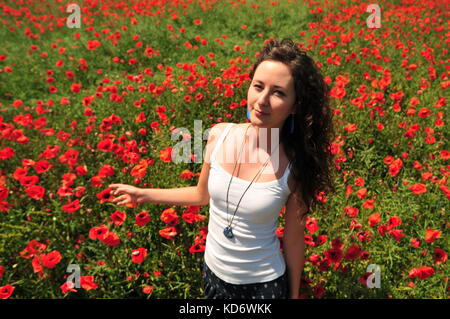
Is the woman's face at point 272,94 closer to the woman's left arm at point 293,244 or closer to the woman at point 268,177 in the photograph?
the woman at point 268,177

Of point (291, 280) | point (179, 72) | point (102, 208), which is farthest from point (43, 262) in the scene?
point (179, 72)

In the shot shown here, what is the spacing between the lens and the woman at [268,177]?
3.97 feet

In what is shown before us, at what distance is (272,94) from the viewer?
1.19 metres

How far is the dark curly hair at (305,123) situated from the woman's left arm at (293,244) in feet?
0.15

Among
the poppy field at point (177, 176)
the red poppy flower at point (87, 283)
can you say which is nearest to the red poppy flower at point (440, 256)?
the poppy field at point (177, 176)

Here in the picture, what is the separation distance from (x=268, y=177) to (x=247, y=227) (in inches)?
9.3

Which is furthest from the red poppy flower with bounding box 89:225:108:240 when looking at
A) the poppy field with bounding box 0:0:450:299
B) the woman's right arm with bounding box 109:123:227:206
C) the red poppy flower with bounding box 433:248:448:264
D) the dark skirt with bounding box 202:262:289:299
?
the red poppy flower with bounding box 433:248:448:264

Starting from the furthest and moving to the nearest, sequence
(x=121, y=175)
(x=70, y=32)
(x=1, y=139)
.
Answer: (x=70, y=32) → (x=1, y=139) → (x=121, y=175)

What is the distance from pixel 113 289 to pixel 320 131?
1.64 m

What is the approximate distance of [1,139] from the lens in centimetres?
281

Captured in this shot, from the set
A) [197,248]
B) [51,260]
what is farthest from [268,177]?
[51,260]

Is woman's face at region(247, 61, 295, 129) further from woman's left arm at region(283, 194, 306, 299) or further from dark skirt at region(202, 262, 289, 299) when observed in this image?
dark skirt at region(202, 262, 289, 299)

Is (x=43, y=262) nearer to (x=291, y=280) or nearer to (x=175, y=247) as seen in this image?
(x=175, y=247)

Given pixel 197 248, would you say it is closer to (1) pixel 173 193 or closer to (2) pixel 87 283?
(1) pixel 173 193
